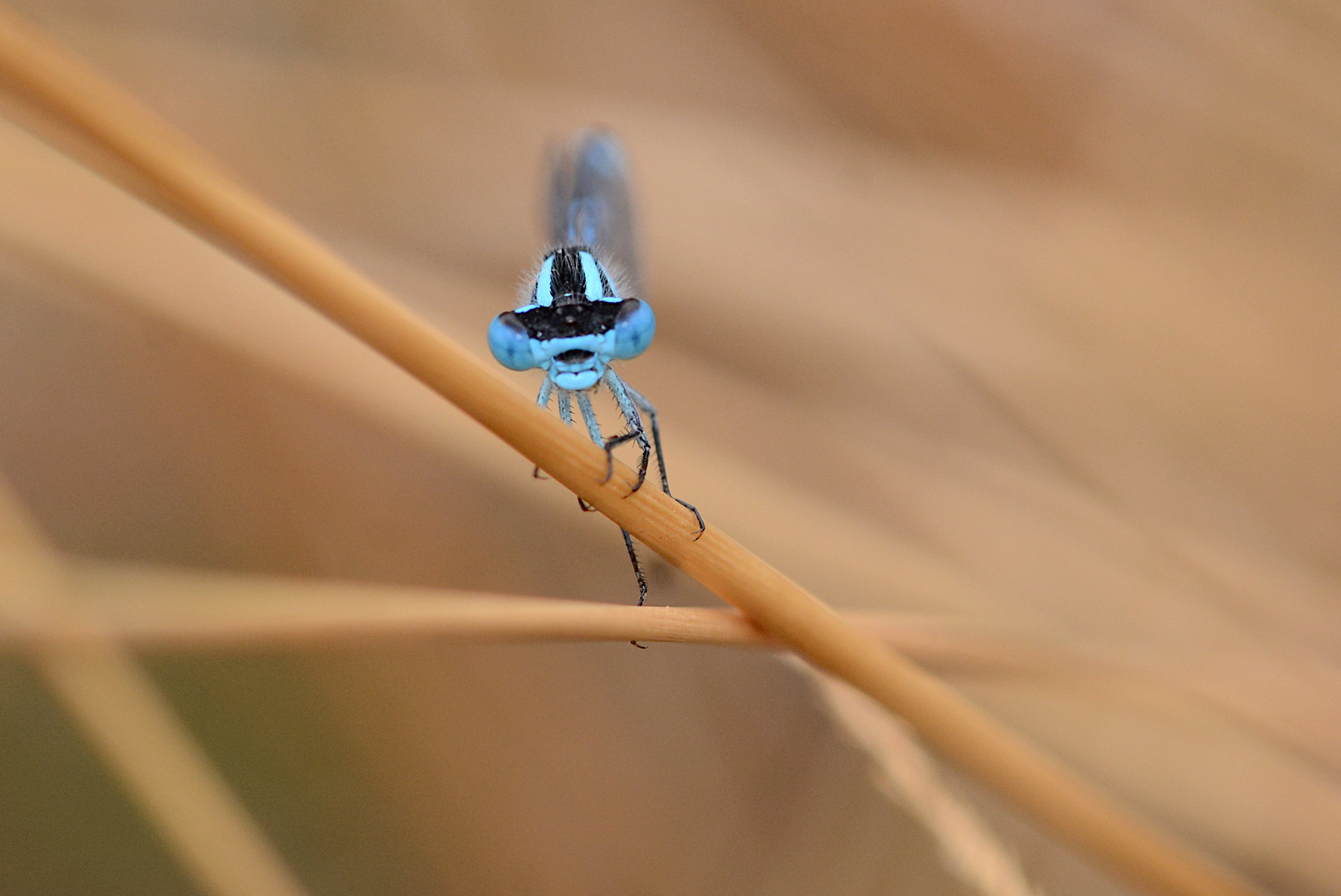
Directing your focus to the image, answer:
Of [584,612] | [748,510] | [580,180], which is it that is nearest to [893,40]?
[580,180]

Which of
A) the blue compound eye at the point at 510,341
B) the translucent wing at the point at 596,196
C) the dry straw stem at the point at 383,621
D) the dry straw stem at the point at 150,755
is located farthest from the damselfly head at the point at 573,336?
the translucent wing at the point at 596,196

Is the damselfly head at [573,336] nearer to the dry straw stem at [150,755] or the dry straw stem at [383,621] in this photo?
the dry straw stem at [383,621]

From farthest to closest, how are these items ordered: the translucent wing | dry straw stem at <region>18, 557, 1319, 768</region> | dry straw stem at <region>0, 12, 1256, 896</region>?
1. the translucent wing
2. dry straw stem at <region>18, 557, 1319, 768</region>
3. dry straw stem at <region>0, 12, 1256, 896</region>

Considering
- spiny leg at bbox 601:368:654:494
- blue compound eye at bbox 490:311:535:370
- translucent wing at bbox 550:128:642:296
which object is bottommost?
spiny leg at bbox 601:368:654:494

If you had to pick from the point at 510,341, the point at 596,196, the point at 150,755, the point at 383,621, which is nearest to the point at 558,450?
the point at 383,621

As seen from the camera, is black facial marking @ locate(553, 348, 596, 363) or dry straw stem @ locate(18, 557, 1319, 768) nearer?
dry straw stem @ locate(18, 557, 1319, 768)

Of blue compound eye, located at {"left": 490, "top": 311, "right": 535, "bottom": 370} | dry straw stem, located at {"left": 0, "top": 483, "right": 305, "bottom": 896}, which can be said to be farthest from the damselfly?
dry straw stem, located at {"left": 0, "top": 483, "right": 305, "bottom": 896}

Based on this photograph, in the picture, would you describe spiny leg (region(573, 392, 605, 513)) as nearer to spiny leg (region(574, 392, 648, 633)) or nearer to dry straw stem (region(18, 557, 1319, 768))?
spiny leg (region(574, 392, 648, 633))
